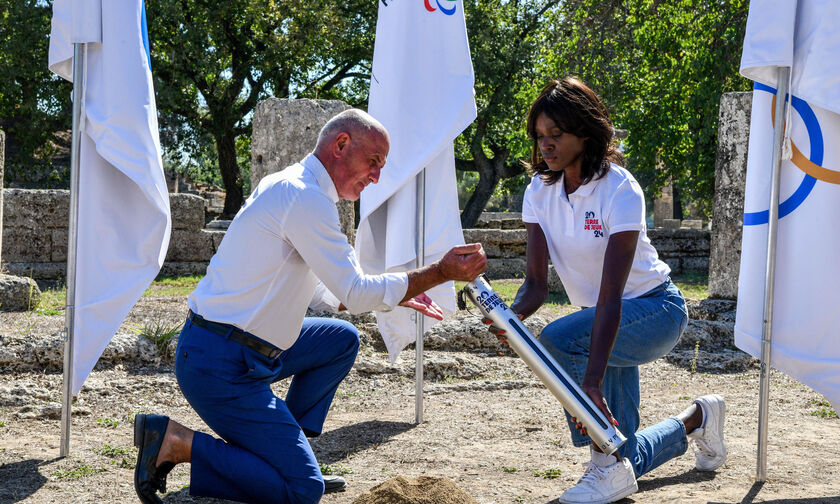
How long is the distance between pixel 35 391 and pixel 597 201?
3623 mm

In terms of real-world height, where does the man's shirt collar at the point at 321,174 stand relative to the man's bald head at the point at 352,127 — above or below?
below

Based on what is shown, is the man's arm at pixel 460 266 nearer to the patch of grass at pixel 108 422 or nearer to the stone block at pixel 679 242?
the patch of grass at pixel 108 422

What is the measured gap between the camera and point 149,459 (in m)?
3.20

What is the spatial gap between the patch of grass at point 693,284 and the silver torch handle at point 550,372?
846 cm

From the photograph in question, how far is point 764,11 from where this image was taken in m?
3.67

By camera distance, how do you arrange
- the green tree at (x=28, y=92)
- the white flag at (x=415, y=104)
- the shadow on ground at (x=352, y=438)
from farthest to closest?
the green tree at (x=28, y=92)
the white flag at (x=415, y=104)
the shadow on ground at (x=352, y=438)

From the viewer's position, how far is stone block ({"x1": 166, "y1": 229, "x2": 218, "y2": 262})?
12953mm

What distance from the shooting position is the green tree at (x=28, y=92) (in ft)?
62.2

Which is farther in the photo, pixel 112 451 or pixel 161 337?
pixel 161 337

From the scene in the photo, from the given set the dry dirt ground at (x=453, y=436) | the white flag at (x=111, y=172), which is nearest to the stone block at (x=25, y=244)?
the dry dirt ground at (x=453, y=436)

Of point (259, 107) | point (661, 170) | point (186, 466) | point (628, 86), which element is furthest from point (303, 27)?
point (186, 466)

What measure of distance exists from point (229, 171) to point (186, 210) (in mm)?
8640

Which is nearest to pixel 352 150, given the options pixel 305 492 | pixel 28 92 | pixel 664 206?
pixel 305 492

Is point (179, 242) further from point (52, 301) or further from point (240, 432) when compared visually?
point (240, 432)
